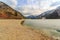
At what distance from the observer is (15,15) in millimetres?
3104

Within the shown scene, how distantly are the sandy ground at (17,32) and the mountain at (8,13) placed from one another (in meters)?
0.10

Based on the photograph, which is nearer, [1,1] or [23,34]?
[23,34]

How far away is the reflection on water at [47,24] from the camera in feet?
9.73

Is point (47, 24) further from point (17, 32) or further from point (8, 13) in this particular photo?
point (8, 13)

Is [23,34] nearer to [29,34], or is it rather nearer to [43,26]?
[29,34]

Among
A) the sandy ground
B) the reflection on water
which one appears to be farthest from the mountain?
the reflection on water

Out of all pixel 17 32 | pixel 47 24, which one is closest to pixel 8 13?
pixel 17 32

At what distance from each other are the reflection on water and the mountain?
0.84 ft

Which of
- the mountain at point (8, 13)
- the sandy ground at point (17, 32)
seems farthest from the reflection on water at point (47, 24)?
the mountain at point (8, 13)

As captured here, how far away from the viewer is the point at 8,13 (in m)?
3.14

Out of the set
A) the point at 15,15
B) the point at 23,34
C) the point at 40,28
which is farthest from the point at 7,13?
the point at 40,28

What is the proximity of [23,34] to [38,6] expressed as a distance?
29.5 inches

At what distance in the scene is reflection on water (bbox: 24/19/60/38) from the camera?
9.73 ft

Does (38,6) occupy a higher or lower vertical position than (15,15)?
higher
